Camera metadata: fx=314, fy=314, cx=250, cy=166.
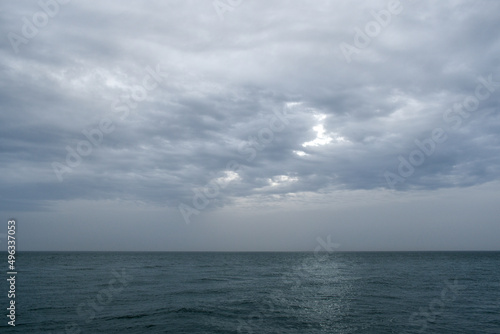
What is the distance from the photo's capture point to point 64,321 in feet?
88.4

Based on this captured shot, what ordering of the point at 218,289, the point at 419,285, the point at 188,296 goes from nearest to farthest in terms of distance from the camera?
1. the point at 188,296
2. the point at 218,289
3. the point at 419,285

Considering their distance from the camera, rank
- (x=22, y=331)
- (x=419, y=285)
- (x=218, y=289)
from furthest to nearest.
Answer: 1. (x=419, y=285)
2. (x=218, y=289)
3. (x=22, y=331)

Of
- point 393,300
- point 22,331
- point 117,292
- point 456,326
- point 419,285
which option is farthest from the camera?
point 419,285

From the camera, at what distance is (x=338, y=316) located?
96.7ft

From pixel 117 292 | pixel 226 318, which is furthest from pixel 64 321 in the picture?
pixel 117 292

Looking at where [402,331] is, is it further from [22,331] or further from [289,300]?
[22,331]

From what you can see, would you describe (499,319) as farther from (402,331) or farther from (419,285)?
(419,285)

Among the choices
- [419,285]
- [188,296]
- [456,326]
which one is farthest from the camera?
[419,285]

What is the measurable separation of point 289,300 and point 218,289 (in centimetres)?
1253

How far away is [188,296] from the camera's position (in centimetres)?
3934

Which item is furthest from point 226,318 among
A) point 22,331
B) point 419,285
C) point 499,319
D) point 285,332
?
point 419,285

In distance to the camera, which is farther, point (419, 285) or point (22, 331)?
point (419, 285)

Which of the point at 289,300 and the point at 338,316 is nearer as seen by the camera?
the point at 338,316

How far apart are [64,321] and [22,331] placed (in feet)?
11.1
